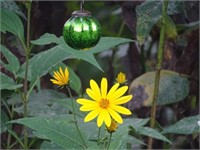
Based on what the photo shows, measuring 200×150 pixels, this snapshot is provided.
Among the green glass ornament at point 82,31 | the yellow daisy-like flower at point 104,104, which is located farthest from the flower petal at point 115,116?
the green glass ornament at point 82,31

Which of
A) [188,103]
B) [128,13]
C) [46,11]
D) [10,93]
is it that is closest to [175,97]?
[188,103]

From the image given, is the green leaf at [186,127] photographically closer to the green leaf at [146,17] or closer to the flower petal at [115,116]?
the green leaf at [146,17]

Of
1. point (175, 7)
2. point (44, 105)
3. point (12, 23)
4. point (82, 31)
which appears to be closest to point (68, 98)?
point (44, 105)

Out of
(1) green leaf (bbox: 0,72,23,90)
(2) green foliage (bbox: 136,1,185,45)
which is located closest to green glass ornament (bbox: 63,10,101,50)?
(1) green leaf (bbox: 0,72,23,90)

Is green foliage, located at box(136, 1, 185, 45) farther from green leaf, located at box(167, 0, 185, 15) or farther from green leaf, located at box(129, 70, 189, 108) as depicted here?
green leaf, located at box(129, 70, 189, 108)

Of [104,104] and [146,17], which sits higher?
[146,17]

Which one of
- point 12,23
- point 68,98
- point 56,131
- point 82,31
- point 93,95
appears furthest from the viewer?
point 68,98

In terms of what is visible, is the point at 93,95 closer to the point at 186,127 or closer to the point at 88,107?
the point at 88,107
